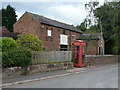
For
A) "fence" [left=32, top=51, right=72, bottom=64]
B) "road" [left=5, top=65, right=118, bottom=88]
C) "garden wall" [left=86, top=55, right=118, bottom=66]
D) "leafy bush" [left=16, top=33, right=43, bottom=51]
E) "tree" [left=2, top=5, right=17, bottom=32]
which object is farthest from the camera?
"tree" [left=2, top=5, right=17, bottom=32]

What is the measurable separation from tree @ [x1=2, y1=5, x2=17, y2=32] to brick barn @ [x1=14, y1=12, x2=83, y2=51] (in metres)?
16.4

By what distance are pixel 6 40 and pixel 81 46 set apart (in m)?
7.18

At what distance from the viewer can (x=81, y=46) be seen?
1385 centimetres

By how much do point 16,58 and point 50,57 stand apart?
3579mm

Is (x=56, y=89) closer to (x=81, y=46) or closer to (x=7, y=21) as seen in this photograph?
(x=81, y=46)

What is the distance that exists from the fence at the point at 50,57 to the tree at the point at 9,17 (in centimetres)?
3781

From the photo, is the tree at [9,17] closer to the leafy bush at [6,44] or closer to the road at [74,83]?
the leafy bush at [6,44]

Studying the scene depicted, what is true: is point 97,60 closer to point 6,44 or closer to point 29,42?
point 29,42

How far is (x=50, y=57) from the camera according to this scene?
39.5 ft

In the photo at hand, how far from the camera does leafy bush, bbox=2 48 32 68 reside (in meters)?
8.59

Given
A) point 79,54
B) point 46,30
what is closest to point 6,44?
point 79,54

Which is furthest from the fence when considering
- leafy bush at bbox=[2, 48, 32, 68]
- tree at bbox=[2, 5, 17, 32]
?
tree at bbox=[2, 5, 17, 32]

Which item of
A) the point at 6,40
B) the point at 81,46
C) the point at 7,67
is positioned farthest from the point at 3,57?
the point at 81,46

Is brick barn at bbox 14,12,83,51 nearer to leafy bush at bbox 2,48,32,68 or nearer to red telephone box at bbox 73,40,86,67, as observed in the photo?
red telephone box at bbox 73,40,86,67
